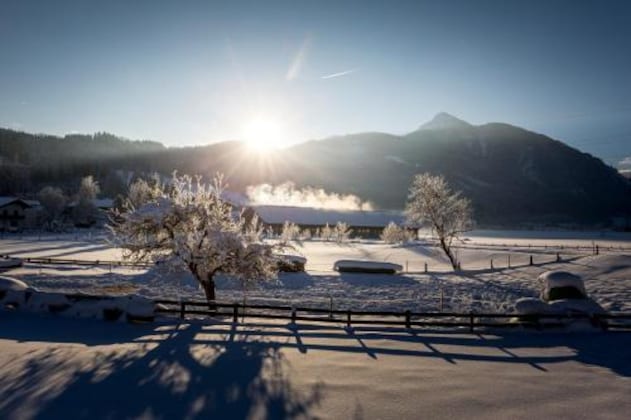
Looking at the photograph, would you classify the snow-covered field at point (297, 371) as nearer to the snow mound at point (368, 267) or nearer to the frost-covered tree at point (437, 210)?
the snow mound at point (368, 267)

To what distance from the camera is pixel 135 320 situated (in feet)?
62.4

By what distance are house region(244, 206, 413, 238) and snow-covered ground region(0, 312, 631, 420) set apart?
83218 mm

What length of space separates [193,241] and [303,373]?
12.2 metres

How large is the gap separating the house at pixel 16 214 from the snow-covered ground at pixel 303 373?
96.7m

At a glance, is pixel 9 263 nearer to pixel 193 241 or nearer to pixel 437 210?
pixel 193 241

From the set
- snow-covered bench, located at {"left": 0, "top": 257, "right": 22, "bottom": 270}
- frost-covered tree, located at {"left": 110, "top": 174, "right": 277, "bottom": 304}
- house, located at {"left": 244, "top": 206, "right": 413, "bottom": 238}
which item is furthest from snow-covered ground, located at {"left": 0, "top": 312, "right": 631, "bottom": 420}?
house, located at {"left": 244, "top": 206, "right": 413, "bottom": 238}

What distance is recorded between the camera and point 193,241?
2258 centimetres

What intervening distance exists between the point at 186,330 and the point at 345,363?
26.5ft

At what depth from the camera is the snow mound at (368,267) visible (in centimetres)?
4212

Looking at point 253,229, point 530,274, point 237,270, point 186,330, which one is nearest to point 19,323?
point 186,330

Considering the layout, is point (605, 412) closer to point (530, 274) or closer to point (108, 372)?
point (108, 372)

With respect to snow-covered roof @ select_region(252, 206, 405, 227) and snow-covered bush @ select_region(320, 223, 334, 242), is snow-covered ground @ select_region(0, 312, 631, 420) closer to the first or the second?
snow-covered bush @ select_region(320, 223, 334, 242)

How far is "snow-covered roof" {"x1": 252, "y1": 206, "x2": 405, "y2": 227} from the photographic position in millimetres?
105188

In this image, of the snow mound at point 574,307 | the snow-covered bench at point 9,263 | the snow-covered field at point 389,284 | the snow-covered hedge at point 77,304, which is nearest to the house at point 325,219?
Answer: the snow-covered field at point 389,284
